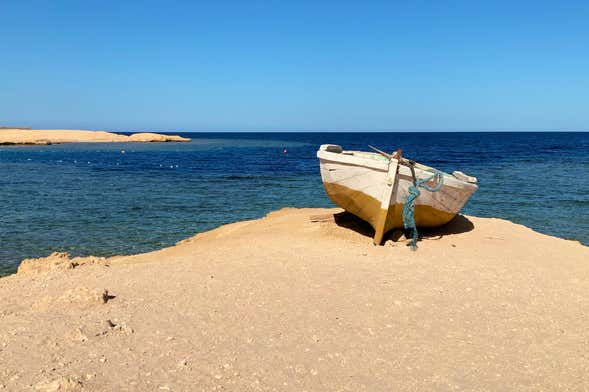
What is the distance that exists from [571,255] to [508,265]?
7.74 feet

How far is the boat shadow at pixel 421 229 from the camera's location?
1181cm

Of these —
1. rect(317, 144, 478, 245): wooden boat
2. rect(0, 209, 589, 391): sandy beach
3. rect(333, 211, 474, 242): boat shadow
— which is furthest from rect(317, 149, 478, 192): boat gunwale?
rect(0, 209, 589, 391): sandy beach

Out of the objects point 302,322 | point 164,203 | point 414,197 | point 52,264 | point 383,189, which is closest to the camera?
point 302,322

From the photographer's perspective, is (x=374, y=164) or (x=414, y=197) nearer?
Result: (x=374, y=164)

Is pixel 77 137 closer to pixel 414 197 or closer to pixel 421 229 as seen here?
pixel 421 229

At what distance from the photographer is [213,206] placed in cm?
2072

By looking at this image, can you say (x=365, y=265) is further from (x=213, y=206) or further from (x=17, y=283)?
(x=213, y=206)

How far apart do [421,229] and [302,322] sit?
6808 millimetres

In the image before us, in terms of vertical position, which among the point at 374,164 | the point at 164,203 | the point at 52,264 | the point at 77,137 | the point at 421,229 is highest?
the point at 77,137

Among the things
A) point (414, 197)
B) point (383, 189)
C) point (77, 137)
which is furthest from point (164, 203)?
point (77, 137)

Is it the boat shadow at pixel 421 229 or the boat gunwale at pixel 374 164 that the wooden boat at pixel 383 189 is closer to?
the boat gunwale at pixel 374 164

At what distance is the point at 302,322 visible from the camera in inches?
255

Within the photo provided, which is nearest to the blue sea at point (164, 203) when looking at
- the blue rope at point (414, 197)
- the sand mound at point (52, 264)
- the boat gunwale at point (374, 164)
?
Answer: the sand mound at point (52, 264)

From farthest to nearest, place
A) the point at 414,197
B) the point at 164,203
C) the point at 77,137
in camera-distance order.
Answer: the point at 77,137
the point at 164,203
the point at 414,197
